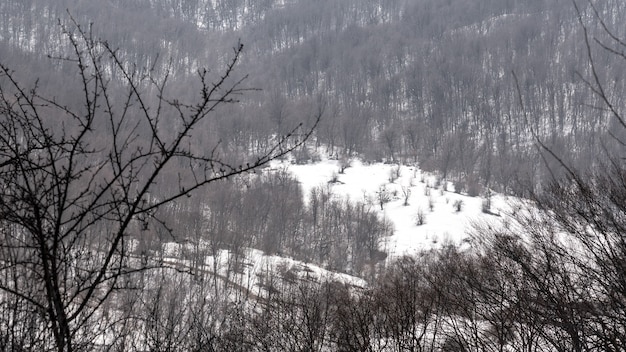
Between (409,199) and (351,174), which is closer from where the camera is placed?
(409,199)

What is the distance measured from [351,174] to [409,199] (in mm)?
8843

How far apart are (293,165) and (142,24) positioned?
180 ft

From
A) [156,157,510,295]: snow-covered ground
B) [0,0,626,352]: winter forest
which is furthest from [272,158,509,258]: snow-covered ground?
[0,0,626,352]: winter forest

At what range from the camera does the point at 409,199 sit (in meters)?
39.5

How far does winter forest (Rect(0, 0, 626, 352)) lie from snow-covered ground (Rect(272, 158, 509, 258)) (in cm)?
24

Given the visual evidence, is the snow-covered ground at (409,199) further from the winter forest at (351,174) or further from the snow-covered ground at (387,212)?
the winter forest at (351,174)

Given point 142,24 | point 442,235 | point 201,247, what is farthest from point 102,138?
point 142,24

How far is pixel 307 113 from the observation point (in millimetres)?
60969

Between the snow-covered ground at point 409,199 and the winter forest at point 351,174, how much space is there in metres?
0.24

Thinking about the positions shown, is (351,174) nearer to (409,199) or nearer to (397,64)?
(409,199)

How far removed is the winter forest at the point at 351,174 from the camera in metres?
5.47

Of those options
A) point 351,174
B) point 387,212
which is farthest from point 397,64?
point 387,212

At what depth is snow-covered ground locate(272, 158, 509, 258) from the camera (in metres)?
32.4

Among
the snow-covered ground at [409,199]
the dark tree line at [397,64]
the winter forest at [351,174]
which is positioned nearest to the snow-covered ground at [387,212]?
the snow-covered ground at [409,199]
